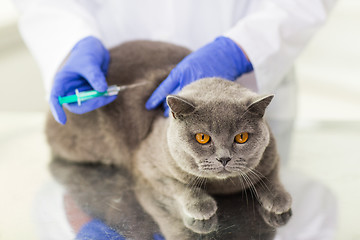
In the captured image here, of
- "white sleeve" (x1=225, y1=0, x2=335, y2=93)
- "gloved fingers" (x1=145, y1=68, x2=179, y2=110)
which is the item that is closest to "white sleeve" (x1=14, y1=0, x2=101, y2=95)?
"gloved fingers" (x1=145, y1=68, x2=179, y2=110)

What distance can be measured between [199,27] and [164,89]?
55 cm

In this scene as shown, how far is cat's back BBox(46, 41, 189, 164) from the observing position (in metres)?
1.62

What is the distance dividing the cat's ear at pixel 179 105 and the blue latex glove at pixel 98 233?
1.18ft

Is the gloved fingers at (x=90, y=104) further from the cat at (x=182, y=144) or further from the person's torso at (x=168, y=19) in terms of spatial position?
the person's torso at (x=168, y=19)

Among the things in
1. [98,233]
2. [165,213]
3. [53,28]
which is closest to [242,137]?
[165,213]

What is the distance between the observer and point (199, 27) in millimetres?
1935

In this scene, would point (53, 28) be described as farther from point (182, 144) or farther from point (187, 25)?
point (182, 144)

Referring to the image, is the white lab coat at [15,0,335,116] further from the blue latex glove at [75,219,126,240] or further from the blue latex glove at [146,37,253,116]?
the blue latex glove at [75,219,126,240]

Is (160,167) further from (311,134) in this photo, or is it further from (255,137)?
(311,134)

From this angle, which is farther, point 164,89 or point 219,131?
point 164,89

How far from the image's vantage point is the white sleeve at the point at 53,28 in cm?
180

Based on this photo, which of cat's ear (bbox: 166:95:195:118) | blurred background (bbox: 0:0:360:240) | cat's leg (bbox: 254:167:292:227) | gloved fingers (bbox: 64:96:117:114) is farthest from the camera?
gloved fingers (bbox: 64:96:117:114)

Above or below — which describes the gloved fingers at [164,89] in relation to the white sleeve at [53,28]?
below

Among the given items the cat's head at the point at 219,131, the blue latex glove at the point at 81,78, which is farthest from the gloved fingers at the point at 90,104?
the cat's head at the point at 219,131
